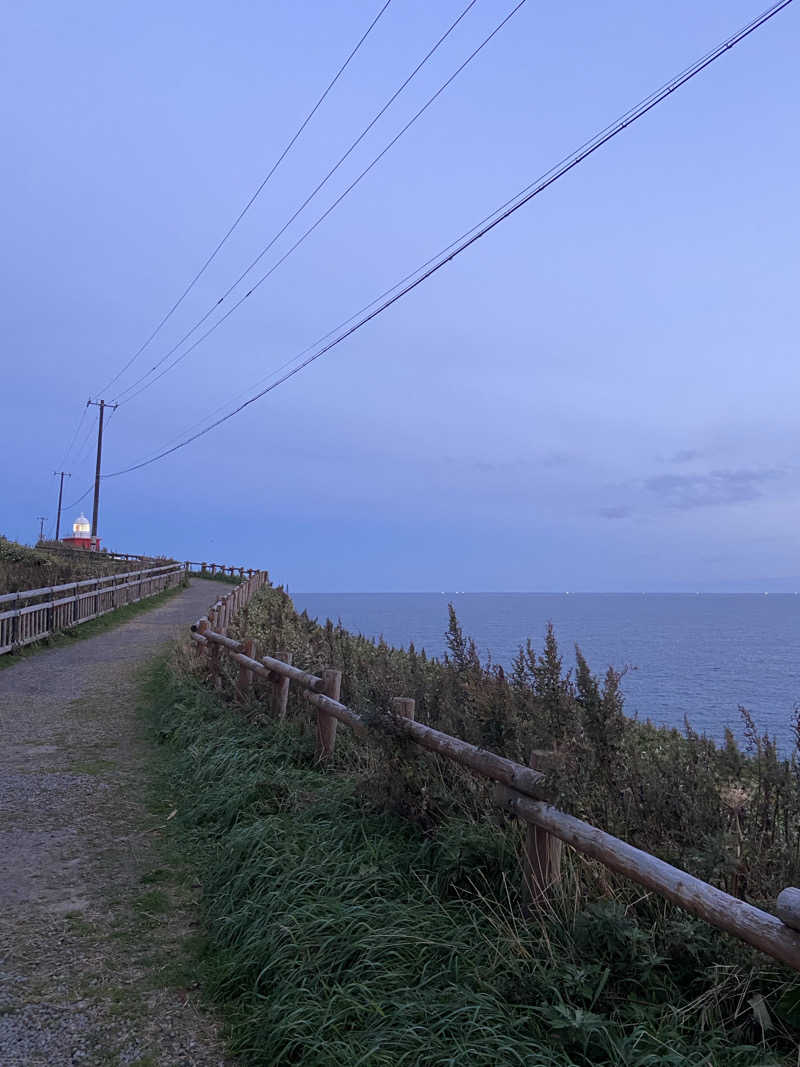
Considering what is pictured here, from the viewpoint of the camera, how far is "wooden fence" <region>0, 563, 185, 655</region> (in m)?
15.1

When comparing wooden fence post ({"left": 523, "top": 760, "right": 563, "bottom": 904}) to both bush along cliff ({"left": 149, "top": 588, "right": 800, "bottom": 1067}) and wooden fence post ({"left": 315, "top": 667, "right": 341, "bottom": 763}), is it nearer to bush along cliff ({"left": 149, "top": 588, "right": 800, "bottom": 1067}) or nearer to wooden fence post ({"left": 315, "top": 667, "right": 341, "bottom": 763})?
bush along cliff ({"left": 149, "top": 588, "right": 800, "bottom": 1067})

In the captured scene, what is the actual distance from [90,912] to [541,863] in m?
2.69

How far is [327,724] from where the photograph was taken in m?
6.91

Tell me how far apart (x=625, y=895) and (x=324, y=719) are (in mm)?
3676

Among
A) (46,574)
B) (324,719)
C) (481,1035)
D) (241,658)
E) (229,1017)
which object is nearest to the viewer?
(481,1035)

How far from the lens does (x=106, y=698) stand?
11266 mm

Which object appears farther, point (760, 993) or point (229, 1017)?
point (229, 1017)

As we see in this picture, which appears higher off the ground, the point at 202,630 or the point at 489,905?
the point at 202,630

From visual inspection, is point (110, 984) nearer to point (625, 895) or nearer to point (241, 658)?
point (625, 895)

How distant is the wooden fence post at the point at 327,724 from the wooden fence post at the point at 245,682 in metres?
2.46

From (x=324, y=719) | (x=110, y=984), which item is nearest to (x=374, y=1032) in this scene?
(x=110, y=984)

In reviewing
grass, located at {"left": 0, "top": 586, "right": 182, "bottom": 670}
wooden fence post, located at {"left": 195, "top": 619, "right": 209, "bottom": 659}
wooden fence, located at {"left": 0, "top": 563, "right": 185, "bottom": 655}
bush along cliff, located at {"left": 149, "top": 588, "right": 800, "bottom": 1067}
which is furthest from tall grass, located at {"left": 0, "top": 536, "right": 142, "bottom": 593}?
bush along cliff, located at {"left": 149, "top": 588, "right": 800, "bottom": 1067}

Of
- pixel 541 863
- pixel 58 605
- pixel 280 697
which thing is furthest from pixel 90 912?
pixel 58 605

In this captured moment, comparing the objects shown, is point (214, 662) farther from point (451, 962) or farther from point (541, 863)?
point (451, 962)
